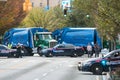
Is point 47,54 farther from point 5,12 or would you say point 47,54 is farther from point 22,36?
point 5,12

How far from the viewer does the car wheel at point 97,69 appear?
98.9 feet

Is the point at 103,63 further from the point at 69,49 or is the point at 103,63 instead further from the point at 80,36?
the point at 80,36

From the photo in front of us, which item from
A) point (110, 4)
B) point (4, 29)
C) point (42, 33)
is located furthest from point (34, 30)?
point (110, 4)

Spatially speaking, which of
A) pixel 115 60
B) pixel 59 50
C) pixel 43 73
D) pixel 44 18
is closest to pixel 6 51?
pixel 59 50

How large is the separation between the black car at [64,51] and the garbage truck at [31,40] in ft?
13.8

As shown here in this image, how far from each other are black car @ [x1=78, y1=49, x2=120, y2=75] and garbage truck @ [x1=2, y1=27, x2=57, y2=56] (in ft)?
97.6

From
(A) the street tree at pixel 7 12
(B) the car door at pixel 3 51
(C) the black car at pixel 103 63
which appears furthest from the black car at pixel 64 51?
(C) the black car at pixel 103 63

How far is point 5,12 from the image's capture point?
7081 centimetres

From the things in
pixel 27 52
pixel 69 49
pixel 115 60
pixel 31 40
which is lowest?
pixel 27 52

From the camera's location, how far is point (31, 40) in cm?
6031

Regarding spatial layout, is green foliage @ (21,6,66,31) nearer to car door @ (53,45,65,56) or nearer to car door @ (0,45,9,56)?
car door @ (53,45,65,56)

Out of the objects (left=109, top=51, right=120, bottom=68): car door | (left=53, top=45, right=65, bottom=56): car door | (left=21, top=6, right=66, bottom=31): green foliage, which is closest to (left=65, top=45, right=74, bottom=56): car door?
(left=53, top=45, right=65, bottom=56): car door

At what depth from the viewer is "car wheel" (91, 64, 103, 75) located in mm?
30147

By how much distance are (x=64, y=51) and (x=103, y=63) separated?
25789mm
